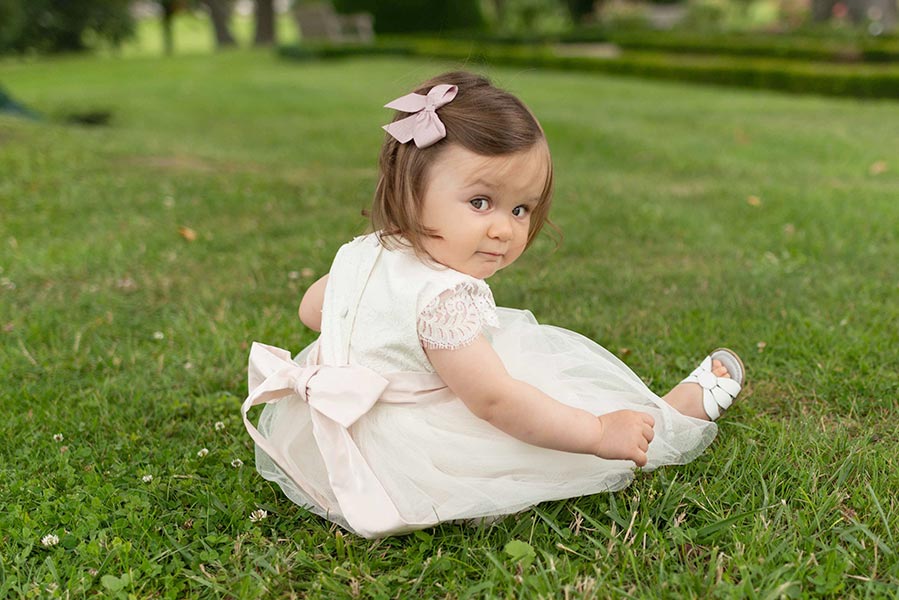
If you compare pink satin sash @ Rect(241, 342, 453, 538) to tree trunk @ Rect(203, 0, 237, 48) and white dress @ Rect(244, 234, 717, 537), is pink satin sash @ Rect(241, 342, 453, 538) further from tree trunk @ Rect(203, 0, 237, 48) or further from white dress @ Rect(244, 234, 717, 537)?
tree trunk @ Rect(203, 0, 237, 48)

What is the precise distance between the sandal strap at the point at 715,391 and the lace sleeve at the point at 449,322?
89 cm

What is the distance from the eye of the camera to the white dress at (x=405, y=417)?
198 cm

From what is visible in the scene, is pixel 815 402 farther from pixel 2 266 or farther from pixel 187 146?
pixel 187 146

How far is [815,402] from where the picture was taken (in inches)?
105

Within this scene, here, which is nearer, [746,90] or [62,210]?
[62,210]

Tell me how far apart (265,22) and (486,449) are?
30.6 meters

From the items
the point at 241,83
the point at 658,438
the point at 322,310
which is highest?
the point at 322,310

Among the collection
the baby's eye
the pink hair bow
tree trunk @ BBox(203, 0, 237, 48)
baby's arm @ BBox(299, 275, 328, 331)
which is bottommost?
tree trunk @ BBox(203, 0, 237, 48)

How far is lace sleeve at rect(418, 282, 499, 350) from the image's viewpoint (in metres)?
1.93

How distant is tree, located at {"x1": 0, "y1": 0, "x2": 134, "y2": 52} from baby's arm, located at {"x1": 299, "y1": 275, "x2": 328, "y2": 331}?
2394 centimetres

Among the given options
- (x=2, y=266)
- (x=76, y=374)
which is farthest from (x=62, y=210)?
(x=76, y=374)

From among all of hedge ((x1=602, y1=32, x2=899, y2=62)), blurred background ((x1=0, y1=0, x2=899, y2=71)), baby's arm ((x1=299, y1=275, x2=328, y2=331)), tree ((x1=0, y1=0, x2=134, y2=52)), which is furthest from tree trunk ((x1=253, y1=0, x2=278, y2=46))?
baby's arm ((x1=299, y1=275, x2=328, y2=331))

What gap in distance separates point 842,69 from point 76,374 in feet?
40.7

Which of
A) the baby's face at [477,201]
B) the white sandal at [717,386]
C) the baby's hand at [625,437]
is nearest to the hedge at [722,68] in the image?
the white sandal at [717,386]
